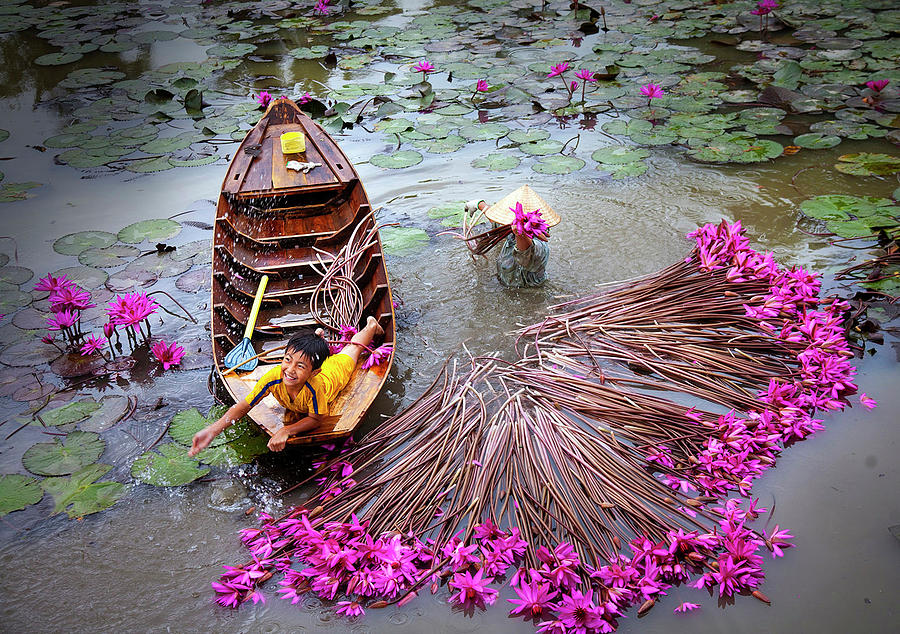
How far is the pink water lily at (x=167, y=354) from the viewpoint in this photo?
152 inches

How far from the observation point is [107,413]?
3635 mm

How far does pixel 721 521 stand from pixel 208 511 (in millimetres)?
2311

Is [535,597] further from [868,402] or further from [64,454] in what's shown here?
[64,454]

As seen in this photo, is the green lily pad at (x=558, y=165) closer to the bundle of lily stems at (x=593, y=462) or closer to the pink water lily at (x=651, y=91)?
the pink water lily at (x=651, y=91)

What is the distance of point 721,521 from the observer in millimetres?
2828

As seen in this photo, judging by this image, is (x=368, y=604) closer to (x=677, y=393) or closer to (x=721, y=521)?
(x=721, y=521)

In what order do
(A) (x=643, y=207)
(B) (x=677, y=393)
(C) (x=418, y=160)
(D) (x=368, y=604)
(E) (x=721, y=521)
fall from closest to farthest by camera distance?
(D) (x=368, y=604)
(E) (x=721, y=521)
(B) (x=677, y=393)
(A) (x=643, y=207)
(C) (x=418, y=160)

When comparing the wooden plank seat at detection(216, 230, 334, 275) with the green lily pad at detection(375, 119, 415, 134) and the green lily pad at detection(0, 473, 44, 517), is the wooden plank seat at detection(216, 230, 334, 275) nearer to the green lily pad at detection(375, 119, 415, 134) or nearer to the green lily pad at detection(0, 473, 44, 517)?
the green lily pad at detection(0, 473, 44, 517)

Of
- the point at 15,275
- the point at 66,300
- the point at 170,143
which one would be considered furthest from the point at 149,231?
the point at 170,143

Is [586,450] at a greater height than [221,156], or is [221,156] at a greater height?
[221,156]

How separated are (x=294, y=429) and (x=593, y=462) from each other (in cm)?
139

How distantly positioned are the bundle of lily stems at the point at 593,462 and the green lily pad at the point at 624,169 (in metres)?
1.41

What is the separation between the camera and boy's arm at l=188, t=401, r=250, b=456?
8.96 ft

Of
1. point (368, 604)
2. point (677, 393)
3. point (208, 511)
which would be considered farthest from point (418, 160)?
point (368, 604)
